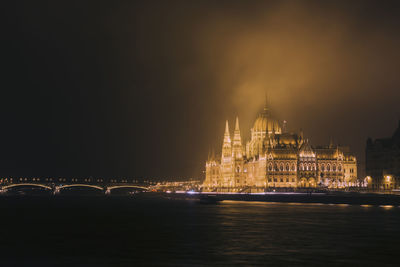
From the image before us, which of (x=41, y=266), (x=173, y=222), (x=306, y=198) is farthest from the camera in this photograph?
(x=306, y=198)

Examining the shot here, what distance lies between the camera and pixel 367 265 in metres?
48.8

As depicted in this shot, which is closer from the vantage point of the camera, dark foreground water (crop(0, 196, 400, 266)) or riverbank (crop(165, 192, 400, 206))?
dark foreground water (crop(0, 196, 400, 266))

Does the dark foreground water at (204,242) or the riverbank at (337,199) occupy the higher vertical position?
the riverbank at (337,199)

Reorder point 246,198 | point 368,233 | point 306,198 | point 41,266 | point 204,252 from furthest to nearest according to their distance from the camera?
point 246,198 < point 306,198 < point 368,233 < point 204,252 < point 41,266

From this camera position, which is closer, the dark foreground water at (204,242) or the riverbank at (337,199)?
the dark foreground water at (204,242)

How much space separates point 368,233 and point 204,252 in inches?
952

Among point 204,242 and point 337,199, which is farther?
point 337,199

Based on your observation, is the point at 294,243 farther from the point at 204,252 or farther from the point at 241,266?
the point at 241,266

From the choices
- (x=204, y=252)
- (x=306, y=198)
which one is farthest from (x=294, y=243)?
(x=306, y=198)

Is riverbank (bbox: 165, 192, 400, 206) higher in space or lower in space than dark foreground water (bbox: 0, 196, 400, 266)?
higher

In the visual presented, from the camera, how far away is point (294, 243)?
6275 centimetres

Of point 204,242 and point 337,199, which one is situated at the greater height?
point 337,199

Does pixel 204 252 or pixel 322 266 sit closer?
pixel 322 266

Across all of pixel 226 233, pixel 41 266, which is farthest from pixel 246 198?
pixel 41 266
